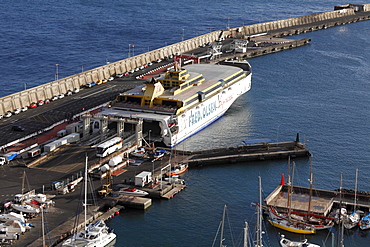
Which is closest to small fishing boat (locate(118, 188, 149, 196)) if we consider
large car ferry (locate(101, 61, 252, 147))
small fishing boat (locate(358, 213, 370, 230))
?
large car ferry (locate(101, 61, 252, 147))

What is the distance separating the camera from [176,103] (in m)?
111

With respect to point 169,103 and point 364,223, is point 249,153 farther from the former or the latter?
point 364,223

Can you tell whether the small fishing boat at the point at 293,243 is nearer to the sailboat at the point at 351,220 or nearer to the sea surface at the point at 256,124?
the sea surface at the point at 256,124

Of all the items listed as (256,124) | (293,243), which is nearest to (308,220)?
(293,243)

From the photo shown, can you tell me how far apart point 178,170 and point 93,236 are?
2436 centimetres

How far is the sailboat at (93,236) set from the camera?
73000 millimetres

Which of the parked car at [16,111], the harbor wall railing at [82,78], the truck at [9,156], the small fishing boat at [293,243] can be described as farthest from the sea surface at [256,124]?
the parked car at [16,111]

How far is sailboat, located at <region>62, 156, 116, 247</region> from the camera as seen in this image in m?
73.0

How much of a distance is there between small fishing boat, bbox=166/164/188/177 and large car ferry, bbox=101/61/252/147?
8538 millimetres

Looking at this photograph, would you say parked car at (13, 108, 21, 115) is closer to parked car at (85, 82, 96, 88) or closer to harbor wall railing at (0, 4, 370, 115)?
harbor wall railing at (0, 4, 370, 115)

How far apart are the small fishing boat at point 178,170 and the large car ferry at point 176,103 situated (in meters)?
8.54

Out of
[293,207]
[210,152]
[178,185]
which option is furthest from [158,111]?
[293,207]

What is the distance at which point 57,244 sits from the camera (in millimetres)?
73438

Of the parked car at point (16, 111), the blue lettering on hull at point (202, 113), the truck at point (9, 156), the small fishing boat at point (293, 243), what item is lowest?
the small fishing boat at point (293, 243)
